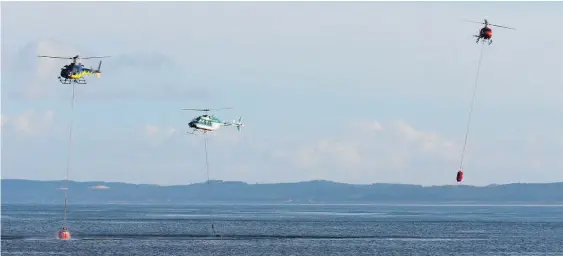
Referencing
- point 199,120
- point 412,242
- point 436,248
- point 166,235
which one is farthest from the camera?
point 166,235

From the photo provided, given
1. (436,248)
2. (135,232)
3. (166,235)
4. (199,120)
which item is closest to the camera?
(199,120)

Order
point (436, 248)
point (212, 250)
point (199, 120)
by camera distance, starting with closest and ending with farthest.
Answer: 1. point (199, 120)
2. point (212, 250)
3. point (436, 248)

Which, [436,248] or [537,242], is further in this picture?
[537,242]

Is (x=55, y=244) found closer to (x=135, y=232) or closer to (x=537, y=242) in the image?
(x=135, y=232)

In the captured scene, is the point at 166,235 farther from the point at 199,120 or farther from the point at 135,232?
the point at 199,120

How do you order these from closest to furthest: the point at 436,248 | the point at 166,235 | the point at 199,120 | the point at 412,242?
the point at 199,120 < the point at 436,248 < the point at 412,242 < the point at 166,235

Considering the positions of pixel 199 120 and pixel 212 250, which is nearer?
pixel 199 120

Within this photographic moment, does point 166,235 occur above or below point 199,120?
below

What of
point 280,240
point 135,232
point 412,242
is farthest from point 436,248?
point 135,232

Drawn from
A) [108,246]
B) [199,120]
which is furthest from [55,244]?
[199,120]
